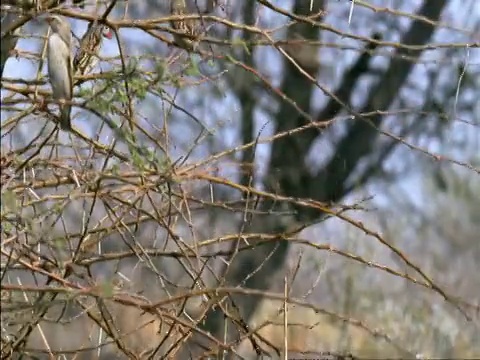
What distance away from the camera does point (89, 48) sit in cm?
293

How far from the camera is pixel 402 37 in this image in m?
6.60

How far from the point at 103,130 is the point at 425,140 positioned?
10.6ft

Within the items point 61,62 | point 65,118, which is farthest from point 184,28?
point 65,118

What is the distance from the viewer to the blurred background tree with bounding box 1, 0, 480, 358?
2488 mm

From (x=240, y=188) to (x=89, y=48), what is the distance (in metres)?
0.66

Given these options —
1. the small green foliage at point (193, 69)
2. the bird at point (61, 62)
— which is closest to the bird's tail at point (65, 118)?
the bird at point (61, 62)

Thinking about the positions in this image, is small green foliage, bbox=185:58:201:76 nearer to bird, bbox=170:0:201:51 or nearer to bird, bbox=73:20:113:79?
bird, bbox=170:0:201:51

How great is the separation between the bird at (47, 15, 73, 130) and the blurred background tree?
0.16ft

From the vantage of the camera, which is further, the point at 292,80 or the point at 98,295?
the point at 292,80

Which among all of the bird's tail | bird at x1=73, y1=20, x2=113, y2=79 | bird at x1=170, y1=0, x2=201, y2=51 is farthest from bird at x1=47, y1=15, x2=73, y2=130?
bird at x1=170, y1=0, x2=201, y2=51

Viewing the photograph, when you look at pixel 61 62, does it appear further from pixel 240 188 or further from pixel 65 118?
pixel 240 188

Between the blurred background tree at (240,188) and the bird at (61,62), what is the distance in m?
0.05

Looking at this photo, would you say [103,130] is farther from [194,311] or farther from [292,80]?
[292,80]

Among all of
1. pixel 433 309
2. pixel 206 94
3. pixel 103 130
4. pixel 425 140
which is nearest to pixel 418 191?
pixel 433 309
